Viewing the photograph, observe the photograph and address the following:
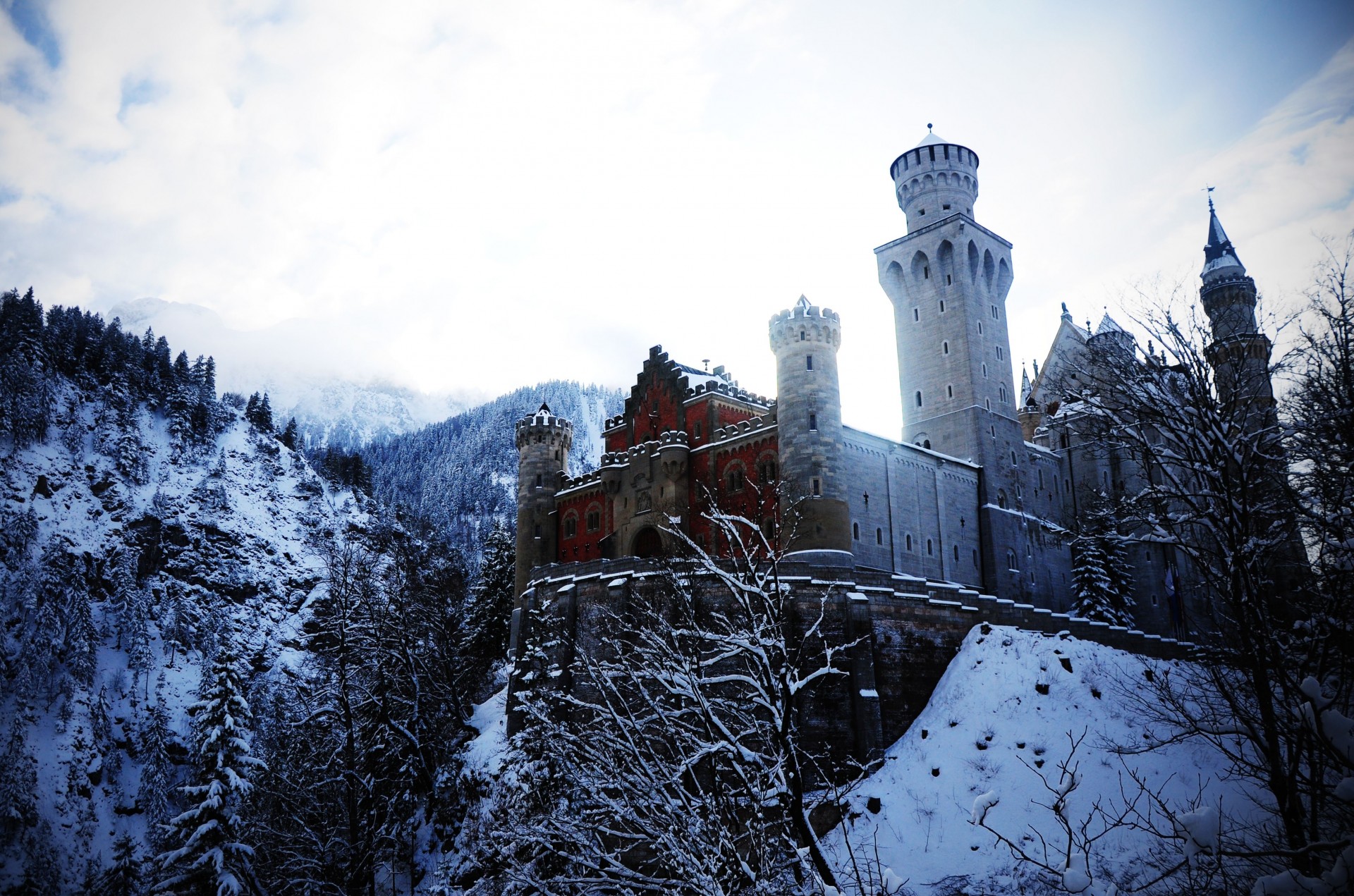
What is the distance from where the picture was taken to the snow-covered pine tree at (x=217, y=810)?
85.9 ft

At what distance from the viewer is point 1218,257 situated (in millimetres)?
55969

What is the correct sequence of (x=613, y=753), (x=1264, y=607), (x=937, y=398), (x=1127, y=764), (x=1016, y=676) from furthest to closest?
(x=937, y=398)
(x=1016, y=676)
(x=1127, y=764)
(x=1264, y=607)
(x=613, y=753)

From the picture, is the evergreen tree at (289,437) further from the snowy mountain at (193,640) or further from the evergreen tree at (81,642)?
the evergreen tree at (81,642)

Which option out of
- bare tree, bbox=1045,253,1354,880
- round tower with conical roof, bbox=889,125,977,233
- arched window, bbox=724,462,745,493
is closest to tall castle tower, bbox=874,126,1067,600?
round tower with conical roof, bbox=889,125,977,233

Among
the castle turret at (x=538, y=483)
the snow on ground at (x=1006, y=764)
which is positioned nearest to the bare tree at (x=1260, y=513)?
the snow on ground at (x=1006, y=764)

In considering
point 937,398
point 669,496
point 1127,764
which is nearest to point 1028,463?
point 937,398

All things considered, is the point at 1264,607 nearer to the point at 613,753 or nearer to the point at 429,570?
the point at 613,753

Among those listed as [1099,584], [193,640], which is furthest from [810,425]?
[193,640]

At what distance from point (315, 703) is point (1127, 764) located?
32.4 m

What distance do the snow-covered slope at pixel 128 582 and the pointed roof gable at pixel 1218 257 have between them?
253 ft

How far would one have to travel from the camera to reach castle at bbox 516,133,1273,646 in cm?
3881

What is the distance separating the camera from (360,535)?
10694cm

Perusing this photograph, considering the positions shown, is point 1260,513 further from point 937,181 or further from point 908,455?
point 937,181

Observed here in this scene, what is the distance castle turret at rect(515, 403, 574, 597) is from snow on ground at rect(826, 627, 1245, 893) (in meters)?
24.7
